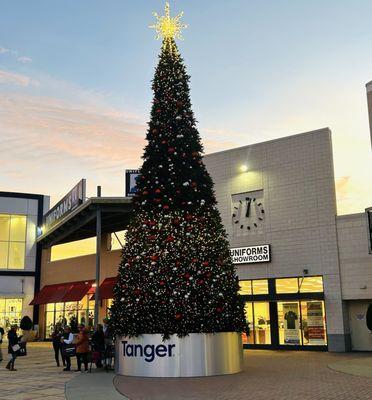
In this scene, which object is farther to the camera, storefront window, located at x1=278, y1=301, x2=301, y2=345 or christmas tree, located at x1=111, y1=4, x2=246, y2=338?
storefront window, located at x1=278, y1=301, x2=301, y2=345

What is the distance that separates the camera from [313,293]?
23094mm

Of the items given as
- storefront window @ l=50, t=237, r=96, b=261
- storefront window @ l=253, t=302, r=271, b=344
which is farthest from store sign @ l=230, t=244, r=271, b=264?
storefront window @ l=50, t=237, r=96, b=261

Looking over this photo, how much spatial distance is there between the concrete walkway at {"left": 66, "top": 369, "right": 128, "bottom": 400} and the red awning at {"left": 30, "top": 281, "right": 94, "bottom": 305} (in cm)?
1785

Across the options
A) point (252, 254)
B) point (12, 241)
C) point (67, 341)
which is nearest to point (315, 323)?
point (252, 254)

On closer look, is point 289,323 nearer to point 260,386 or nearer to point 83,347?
point 83,347

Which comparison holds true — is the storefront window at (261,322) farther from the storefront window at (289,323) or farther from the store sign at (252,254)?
the store sign at (252,254)

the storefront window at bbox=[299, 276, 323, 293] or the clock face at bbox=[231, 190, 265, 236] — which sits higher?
the clock face at bbox=[231, 190, 265, 236]

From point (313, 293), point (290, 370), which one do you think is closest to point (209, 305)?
point (290, 370)

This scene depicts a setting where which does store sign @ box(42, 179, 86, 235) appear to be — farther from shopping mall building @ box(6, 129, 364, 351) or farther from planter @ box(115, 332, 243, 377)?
planter @ box(115, 332, 243, 377)

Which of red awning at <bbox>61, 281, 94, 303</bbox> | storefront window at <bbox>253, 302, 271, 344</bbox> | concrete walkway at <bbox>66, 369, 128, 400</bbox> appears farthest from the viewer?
red awning at <bbox>61, 281, 94, 303</bbox>

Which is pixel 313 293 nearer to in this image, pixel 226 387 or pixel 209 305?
pixel 209 305

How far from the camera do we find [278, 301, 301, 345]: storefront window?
2373 cm

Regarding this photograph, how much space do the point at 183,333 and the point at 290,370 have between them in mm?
4027

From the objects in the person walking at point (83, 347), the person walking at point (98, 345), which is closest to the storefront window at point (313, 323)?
the person walking at point (98, 345)
